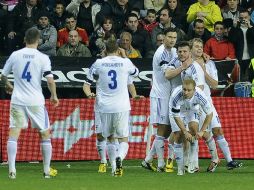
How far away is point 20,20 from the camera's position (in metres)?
24.8

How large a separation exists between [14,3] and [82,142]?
530 centimetres

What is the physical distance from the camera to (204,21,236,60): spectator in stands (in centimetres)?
2370

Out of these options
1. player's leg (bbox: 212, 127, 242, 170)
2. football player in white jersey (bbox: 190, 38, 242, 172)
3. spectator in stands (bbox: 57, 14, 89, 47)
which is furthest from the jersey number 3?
spectator in stands (bbox: 57, 14, 89, 47)

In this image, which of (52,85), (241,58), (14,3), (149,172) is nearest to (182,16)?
(241,58)

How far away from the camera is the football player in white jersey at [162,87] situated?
1858 centimetres

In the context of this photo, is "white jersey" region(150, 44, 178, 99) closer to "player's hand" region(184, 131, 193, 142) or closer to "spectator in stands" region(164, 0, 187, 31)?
"player's hand" region(184, 131, 193, 142)

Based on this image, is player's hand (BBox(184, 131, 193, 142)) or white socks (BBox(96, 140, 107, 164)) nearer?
player's hand (BBox(184, 131, 193, 142))

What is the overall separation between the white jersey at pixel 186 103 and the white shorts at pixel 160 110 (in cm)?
84

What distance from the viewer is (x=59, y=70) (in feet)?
73.5

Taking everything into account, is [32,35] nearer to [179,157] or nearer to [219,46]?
[179,157]

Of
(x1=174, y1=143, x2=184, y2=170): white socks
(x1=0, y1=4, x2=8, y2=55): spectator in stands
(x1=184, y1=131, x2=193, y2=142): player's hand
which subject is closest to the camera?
(x1=184, y1=131, x2=193, y2=142): player's hand

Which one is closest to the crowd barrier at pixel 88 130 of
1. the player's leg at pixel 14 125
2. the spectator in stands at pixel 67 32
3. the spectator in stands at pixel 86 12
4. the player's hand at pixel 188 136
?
the spectator in stands at pixel 67 32

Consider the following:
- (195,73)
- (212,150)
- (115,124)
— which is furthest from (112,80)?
(212,150)

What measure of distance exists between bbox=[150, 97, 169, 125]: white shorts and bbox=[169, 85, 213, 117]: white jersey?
2.77 feet
